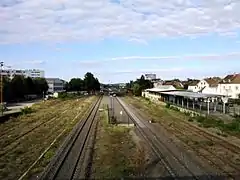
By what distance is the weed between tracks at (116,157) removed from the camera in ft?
49.6

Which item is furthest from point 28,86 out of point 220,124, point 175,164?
point 175,164

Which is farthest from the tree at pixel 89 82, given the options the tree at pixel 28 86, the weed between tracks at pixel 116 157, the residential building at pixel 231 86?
the weed between tracks at pixel 116 157

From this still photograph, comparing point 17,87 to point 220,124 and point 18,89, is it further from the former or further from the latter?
point 220,124

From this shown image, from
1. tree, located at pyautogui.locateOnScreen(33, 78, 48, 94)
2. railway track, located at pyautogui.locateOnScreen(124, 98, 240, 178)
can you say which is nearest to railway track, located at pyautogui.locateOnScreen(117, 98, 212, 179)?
railway track, located at pyautogui.locateOnScreen(124, 98, 240, 178)

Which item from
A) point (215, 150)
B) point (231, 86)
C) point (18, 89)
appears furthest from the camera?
point (18, 89)

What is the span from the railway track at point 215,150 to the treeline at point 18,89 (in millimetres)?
66303

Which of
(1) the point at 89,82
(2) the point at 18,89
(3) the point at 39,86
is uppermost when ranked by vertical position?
(1) the point at 89,82

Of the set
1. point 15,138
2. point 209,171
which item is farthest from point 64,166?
point 15,138

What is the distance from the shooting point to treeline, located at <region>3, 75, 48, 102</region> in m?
91.2

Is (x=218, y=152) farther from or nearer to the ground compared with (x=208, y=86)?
nearer to the ground

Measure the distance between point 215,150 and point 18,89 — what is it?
285 ft

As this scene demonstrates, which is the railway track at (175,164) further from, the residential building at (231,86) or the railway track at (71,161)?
the residential building at (231,86)

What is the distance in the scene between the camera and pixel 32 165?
1666 centimetres

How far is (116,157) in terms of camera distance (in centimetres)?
1872
